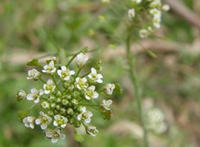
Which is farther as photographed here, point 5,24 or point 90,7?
point 90,7

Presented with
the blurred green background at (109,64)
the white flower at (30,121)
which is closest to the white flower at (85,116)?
the white flower at (30,121)

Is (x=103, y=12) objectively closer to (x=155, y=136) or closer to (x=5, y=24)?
(x=5, y=24)

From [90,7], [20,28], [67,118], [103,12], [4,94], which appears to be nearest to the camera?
[67,118]

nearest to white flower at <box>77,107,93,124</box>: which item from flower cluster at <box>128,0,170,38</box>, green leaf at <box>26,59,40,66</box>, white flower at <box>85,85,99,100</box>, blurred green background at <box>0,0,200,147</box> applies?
white flower at <box>85,85,99,100</box>

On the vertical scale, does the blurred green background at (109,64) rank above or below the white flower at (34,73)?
above

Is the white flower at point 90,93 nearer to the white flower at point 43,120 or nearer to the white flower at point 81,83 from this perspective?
the white flower at point 81,83

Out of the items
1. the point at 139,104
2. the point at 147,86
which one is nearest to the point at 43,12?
the point at 147,86
